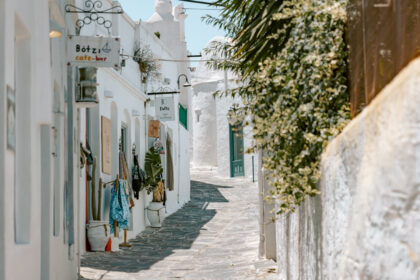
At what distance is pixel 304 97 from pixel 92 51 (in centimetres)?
549

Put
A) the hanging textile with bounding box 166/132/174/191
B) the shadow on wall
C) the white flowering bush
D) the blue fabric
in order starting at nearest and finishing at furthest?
1. the white flowering bush
2. the shadow on wall
3. the blue fabric
4. the hanging textile with bounding box 166/132/174/191

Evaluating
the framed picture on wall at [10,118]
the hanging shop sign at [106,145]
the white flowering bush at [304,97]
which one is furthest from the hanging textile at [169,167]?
the framed picture on wall at [10,118]

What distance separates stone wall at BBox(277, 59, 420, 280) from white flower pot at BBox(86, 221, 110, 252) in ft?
28.1

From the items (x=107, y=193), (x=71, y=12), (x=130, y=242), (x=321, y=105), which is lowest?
(x=130, y=242)

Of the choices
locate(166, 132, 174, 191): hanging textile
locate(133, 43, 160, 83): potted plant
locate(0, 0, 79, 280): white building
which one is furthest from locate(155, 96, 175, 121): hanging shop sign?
locate(0, 0, 79, 280): white building

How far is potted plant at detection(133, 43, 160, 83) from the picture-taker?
20078mm

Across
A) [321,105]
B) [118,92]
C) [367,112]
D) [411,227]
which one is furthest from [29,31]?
[118,92]

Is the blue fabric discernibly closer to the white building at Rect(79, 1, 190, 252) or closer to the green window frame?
the white building at Rect(79, 1, 190, 252)

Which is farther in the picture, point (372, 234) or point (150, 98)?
point (150, 98)

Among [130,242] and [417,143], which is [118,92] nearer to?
[130,242]

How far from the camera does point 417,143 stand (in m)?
3.18

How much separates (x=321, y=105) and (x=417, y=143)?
8.66 ft

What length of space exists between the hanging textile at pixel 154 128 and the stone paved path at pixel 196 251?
2622 millimetres

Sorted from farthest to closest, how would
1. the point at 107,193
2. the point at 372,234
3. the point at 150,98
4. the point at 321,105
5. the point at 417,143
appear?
the point at 150,98, the point at 107,193, the point at 321,105, the point at 372,234, the point at 417,143
